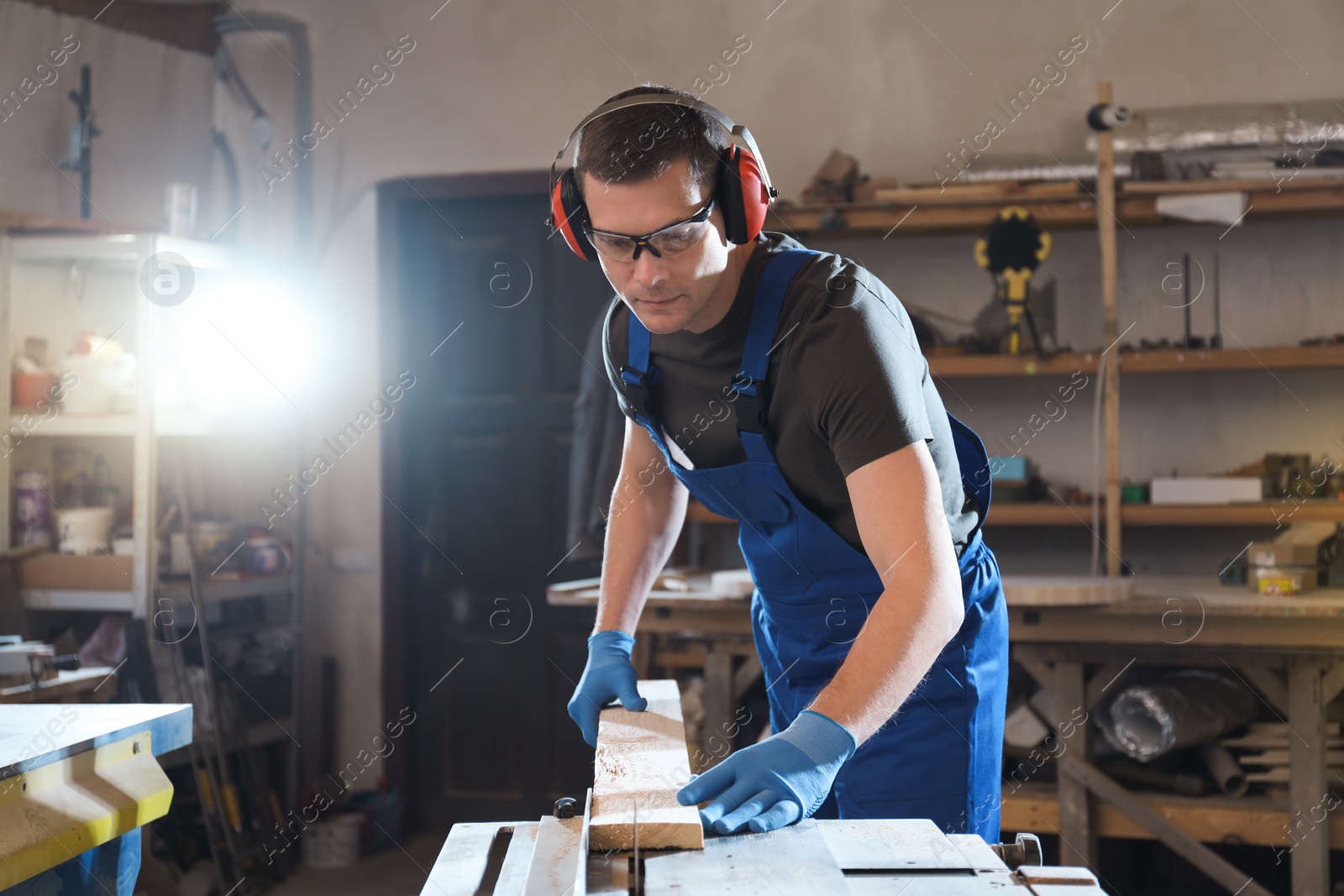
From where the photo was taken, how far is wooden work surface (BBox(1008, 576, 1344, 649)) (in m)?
2.64

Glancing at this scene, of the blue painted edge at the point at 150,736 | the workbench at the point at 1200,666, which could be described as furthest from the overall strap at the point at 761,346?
the workbench at the point at 1200,666

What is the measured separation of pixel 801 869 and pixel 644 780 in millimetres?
244

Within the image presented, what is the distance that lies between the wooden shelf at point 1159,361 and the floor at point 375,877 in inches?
90.1

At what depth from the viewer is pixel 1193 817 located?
107 inches

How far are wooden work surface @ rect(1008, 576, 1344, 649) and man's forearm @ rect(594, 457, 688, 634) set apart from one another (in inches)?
52.8

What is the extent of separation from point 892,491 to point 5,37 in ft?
10.8

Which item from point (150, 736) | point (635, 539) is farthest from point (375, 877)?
point (635, 539)

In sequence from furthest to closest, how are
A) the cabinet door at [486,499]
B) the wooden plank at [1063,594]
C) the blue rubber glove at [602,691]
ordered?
the cabinet door at [486,499], the wooden plank at [1063,594], the blue rubber glove at [602,691]

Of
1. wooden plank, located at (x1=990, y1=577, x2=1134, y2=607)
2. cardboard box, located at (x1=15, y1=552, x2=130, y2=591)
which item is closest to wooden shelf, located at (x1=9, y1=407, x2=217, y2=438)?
cardboard box, located at (x1=15, y1=552, x2=130, y2=591)

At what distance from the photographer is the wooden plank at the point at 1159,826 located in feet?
8.74

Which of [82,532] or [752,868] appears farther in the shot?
[82,532]

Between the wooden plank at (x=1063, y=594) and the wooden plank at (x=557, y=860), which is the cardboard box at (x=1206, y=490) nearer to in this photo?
the wooden plank at (x=1063, y=594)

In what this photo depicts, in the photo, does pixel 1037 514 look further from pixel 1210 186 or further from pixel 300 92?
pixel 300 92

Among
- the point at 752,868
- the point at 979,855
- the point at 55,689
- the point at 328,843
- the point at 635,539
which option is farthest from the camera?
the point at 328,843
